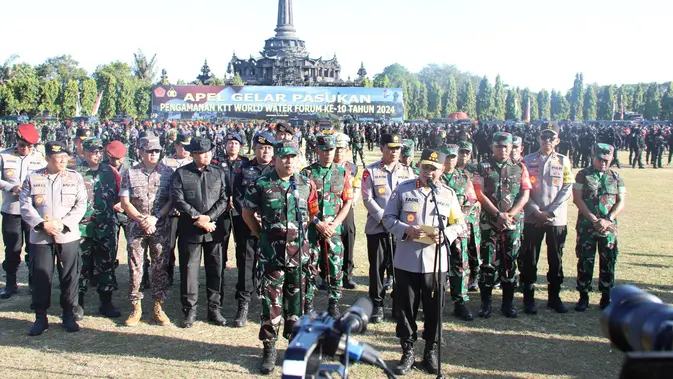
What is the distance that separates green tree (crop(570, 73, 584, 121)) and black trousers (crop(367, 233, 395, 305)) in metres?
92.1

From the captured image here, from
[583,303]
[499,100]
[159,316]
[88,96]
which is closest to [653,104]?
[499,100]

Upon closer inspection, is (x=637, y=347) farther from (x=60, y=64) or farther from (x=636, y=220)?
(x=60, y=64)

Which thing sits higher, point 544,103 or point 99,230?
point 544,103


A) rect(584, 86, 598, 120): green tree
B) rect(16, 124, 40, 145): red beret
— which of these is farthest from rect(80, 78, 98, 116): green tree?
rect(584, 86, 598, 120): green tree

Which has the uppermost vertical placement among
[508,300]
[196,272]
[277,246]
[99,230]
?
[277,246]

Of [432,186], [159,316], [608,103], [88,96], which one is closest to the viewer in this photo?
[432,186]

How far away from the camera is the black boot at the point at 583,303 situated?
22.7 ft

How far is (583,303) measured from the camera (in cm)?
692

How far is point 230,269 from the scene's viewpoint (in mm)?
8891

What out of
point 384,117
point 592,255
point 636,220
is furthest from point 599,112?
point 592,255

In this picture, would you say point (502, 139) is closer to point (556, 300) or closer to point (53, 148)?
point (556, 300)

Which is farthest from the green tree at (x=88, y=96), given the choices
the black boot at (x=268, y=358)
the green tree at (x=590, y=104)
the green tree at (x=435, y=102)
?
the black boot at (x=268, y=358)

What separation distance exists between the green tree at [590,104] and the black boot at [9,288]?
9381 centimetres

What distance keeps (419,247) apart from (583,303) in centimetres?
304
